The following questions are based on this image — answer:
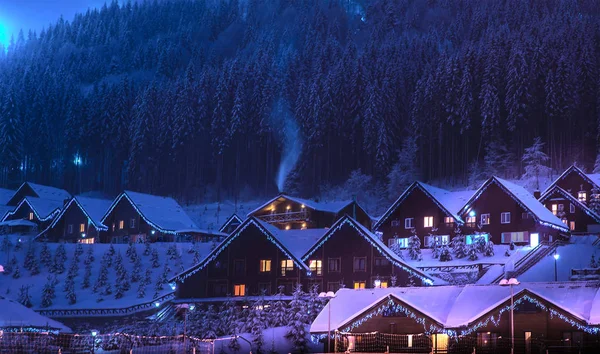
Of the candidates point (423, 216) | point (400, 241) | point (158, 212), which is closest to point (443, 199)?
point (423, 216)

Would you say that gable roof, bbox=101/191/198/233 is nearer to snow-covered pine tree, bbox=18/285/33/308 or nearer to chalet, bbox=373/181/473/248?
snow-covered pine tree, bbox=18/285/33/308

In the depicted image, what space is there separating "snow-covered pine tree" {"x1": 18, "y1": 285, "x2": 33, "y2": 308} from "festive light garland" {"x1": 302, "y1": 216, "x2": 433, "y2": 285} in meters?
23.2

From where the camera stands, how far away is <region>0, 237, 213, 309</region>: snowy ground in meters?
67.6

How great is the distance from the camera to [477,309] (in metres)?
44.5

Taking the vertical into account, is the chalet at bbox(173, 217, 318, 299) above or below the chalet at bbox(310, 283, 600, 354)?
above

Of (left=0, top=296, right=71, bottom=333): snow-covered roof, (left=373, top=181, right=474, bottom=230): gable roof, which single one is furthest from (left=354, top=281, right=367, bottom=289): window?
(left=0, top=296, right=71, bottom=333): snow-covered roof

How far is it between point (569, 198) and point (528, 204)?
292 inches

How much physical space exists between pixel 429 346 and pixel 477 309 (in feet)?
11.2

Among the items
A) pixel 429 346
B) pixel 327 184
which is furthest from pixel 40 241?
pixel 429 346

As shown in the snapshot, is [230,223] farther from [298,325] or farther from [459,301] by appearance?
[459,301]

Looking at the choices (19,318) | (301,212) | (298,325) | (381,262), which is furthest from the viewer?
(301,212)

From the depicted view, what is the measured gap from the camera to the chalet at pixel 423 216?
75125mm

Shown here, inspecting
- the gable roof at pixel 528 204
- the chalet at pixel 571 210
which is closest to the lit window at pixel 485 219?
the gable roof at pixel 528 204

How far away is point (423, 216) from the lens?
76.9 metres
